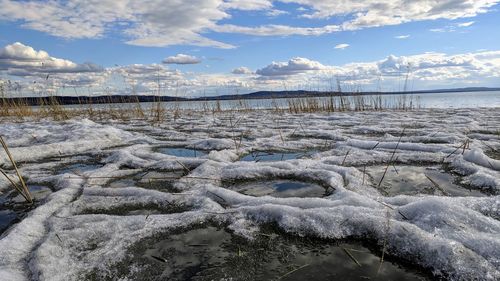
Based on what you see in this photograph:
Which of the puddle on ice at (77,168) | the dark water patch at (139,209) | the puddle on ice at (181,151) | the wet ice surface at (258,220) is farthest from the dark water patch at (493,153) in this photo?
Answer: the puddle on ice at (77,168)

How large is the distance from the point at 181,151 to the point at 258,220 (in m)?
2.49

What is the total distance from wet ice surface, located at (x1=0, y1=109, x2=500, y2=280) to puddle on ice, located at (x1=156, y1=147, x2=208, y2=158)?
0.55 m

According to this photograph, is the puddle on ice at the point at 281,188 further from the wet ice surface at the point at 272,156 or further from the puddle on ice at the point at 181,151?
the puddle on ice at the point at 181,151

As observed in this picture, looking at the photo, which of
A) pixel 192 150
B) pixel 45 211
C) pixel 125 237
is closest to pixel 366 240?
pixel 125 237

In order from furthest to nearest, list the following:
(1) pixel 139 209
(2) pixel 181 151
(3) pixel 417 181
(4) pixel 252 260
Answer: (2) pixel 181 151 → (3) pixel 417 181 → (1) pixel 139 209 → (4) pixel 252 260

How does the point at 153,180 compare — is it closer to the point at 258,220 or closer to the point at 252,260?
the point at 258,220

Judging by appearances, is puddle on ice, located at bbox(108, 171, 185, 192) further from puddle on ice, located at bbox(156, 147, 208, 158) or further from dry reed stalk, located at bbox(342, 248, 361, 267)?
dry reed stalk, located at bbox(342, 248, 361, 267)

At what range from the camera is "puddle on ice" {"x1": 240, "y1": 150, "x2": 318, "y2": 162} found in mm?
3457

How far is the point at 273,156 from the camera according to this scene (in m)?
3.62

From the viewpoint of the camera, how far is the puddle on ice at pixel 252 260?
4.24ft

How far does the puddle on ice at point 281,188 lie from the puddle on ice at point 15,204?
1.31m

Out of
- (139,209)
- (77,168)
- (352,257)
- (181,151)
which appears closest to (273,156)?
(181,151)

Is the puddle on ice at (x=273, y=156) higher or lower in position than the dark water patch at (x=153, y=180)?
lower

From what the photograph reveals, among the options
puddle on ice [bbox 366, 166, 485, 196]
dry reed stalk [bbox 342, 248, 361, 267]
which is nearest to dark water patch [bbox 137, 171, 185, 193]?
dry reed stalk [bbox 342, 248, 361, 267]
